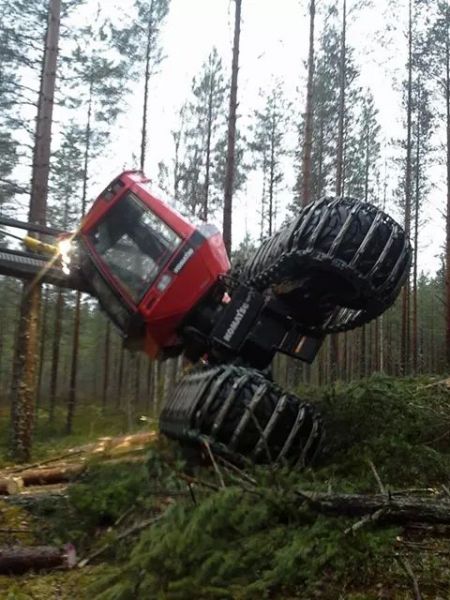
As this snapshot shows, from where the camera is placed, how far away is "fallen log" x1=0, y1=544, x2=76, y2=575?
395 centimetres

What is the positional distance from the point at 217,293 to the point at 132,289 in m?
0.90

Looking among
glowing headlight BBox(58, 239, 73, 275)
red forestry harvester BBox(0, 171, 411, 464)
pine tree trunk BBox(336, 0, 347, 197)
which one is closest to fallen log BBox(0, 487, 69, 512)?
red forestry harvester BBox(0, 171, 411, 464)

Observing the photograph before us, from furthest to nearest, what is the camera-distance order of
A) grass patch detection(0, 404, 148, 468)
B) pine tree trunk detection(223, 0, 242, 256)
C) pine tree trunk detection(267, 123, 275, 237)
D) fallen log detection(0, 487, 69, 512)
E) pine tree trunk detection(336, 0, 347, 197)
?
pine tree trunk detection(267, 123, 275, 237) < pine tree trunk detection(336, 0, 347, 197) < grass patch detection(0, 404, 148, 468) < pine tree trunk detection(223, 0, 242, 256) < fallen log detection(0, 487, 69, 512)

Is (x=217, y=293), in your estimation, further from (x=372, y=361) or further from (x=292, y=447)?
(x=372, y=361)

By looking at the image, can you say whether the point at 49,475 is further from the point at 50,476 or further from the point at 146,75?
the point at 146,75

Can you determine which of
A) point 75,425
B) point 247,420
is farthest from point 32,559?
point 75,425

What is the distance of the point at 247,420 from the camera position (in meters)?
4.69

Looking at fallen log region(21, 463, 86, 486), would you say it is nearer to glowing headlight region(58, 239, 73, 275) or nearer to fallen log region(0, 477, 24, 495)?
fallen log region(0, 477, 24, 495)

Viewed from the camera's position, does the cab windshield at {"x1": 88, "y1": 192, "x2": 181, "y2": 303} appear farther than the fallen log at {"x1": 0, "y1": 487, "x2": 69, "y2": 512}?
Yes

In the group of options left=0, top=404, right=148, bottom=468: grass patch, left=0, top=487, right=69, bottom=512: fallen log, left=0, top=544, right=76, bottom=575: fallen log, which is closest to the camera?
left=0, top=544, right=76, bottom=575: fallen log

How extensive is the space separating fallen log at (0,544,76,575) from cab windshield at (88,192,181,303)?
289 centimetres

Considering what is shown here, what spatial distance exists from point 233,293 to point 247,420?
5.71 ft

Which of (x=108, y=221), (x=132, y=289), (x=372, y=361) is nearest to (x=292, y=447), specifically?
(x=132, y=289)

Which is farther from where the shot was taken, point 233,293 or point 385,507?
point 233,293
